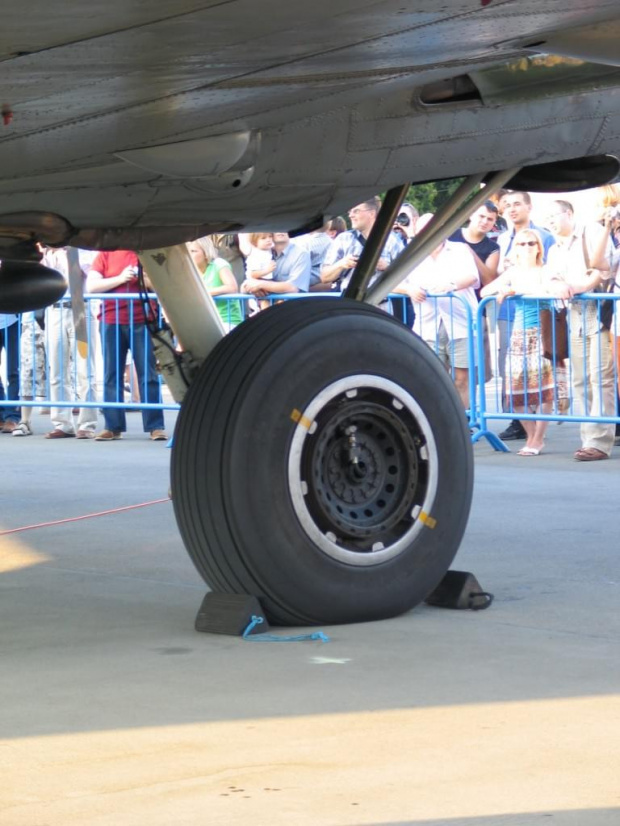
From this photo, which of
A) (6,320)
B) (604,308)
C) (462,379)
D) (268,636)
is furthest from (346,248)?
(268,636)

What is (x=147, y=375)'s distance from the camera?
1248 cm

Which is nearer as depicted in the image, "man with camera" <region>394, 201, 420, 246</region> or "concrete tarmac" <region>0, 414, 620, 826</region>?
"concrete tarmac" <region>0, 414, 620, 826</region>

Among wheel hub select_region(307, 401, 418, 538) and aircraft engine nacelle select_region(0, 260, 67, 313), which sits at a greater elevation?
aircraft engine nacelle select_region(0, 260, 67, 313)

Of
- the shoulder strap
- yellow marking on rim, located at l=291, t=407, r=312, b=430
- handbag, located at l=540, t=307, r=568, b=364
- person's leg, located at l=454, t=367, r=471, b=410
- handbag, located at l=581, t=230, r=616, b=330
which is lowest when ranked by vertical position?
person's leg, located at l=454, t=367, r=471, b=410

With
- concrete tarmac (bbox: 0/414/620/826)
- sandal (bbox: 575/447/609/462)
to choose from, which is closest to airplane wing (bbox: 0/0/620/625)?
concrete tarmac (bbox: 0/414/620/826)

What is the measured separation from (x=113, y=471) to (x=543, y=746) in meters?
6.87

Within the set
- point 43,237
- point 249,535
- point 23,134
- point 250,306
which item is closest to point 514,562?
point 249,535

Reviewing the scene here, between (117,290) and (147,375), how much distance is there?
0.79 meters

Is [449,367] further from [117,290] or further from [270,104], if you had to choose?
[270,104]

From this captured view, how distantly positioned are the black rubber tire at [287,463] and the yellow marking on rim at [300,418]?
15 mm

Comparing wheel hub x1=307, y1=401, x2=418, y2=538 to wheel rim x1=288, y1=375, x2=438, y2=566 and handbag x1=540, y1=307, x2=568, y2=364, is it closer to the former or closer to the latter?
wheel rim x1=288, y1=375, x2=438, y2=566

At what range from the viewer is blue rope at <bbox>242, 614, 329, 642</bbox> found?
15.9ft

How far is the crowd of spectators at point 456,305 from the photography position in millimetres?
10789

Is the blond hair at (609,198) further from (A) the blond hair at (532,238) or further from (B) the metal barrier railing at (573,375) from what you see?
(B) the metal barrier railing at (573,375)
